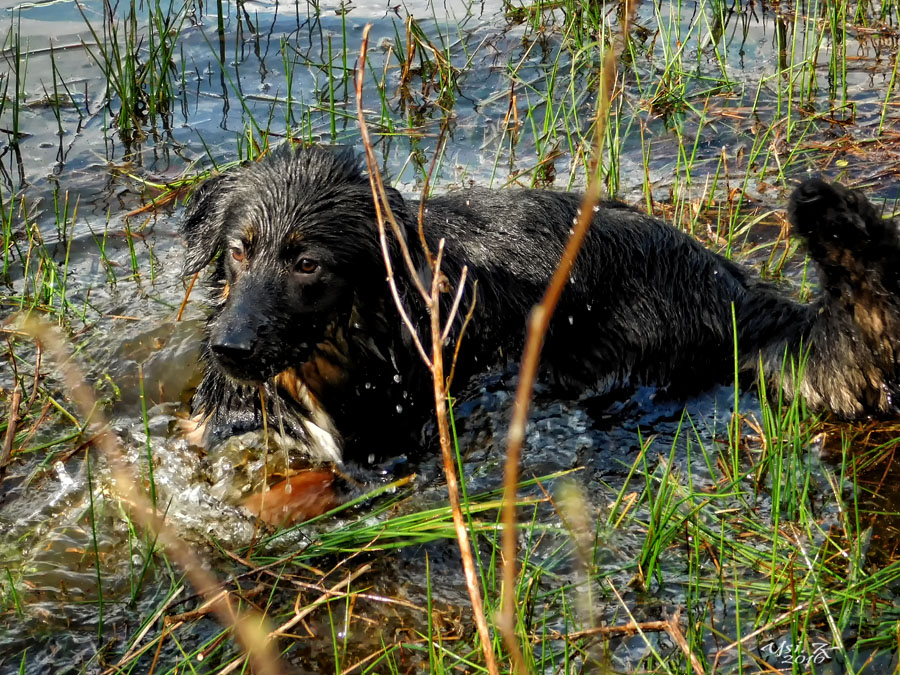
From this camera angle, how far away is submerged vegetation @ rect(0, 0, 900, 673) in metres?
2.84

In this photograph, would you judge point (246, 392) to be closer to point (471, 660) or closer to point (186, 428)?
point (186, 428)

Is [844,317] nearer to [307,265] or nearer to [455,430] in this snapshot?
[455,430]

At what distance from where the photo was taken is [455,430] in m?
3.04

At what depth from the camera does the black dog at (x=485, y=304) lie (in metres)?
3.50

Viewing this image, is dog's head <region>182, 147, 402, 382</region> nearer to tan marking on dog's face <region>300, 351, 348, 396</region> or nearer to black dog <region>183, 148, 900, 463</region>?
black dog <region>183, 148, 900, 463</region>

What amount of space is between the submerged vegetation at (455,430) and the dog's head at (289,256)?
1.41 feet

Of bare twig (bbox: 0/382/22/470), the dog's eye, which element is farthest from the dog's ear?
bare twig (bbox: 0/382/22/470)

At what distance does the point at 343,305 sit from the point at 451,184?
245 centimetres

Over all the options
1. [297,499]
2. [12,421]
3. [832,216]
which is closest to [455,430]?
[297,499]

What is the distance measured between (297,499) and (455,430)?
42.3 inches

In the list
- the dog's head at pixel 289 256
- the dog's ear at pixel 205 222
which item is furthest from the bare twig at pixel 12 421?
the dog's ear at pixel 205 222

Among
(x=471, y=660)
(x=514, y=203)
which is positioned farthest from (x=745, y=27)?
(x=471, y=660)

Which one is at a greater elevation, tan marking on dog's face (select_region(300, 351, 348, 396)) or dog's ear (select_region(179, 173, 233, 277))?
dog's ear (select_region(179, 173, 233, 277))

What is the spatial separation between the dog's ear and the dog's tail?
2082 mm
